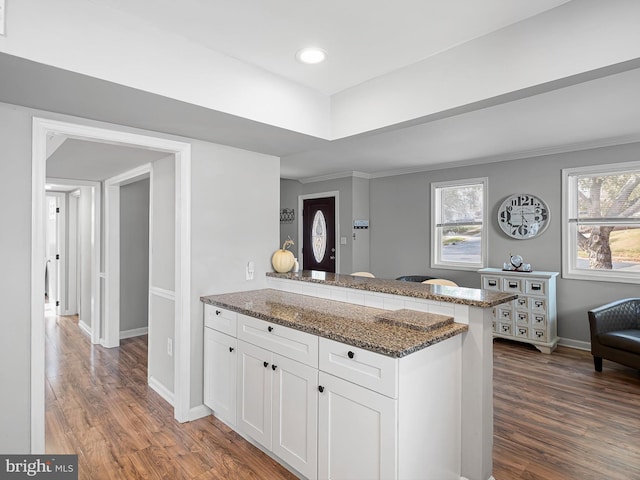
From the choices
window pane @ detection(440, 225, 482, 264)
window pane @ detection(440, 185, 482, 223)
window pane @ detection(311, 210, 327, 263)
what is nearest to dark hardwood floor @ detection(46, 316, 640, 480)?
window pane @ detection(440, 225, 482, 264)

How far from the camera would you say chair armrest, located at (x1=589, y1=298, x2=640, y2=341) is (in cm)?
374

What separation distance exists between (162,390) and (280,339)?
5.64 ft

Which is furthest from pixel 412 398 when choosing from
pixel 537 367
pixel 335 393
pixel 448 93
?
pixel 537 367

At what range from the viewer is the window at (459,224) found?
17.4ft

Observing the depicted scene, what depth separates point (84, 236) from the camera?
5.64 m

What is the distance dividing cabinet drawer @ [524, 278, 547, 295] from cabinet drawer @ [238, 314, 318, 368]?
352 centimetres

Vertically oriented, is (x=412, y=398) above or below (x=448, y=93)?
below

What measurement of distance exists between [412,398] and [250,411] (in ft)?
3.96

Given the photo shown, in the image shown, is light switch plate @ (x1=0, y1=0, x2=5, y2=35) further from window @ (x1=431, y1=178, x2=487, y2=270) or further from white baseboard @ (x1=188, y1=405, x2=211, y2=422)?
window @ (x1=431, y1=178, x2=487, y2=270)

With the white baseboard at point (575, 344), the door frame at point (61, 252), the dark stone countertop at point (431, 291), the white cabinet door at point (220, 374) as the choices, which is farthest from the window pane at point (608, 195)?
the door frame at point (61, 252)

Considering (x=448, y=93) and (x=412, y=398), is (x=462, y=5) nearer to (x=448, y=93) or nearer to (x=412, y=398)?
(x=448, y=93)

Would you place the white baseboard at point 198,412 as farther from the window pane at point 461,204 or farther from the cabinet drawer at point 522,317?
the window pane at point 461,204

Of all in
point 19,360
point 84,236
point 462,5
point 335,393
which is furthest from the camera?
point 84,236

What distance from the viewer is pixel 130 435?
2598 millimetres
